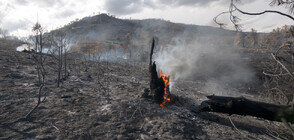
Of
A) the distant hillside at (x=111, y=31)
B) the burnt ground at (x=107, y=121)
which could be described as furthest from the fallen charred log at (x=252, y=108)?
the distant hillside at (x=111, y=31)

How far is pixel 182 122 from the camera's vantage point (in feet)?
16.6

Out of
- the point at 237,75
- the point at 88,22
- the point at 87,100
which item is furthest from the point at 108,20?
the point at 87,100

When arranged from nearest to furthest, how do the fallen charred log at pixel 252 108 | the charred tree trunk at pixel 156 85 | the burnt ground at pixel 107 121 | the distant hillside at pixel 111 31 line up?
the fallen charred log at pixel 252 108 < the burnt ground at pixel 107 121 < the charred tree trunk at pixel 156 85 < the distant hillside at pixel 111 31

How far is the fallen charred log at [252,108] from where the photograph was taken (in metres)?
2.92

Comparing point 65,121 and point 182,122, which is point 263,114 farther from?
point 65,121

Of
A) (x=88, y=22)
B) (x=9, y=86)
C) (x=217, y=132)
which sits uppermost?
(x=88, y=22)

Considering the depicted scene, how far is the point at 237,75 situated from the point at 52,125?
16166 mm

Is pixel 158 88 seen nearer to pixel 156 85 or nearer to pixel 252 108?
pixel 156 85

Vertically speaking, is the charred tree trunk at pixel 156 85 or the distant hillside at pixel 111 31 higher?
the distant hillside at pixel 111 31

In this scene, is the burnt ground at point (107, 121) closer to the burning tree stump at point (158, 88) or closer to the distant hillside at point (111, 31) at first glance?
the burning tree stump at point (158, 88)

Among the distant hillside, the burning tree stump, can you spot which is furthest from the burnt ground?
the distant hillside

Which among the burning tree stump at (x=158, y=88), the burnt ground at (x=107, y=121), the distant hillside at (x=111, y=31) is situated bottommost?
the burnt ground at (x=107, y=121)

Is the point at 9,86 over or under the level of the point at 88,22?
under

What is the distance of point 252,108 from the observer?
362 cm
